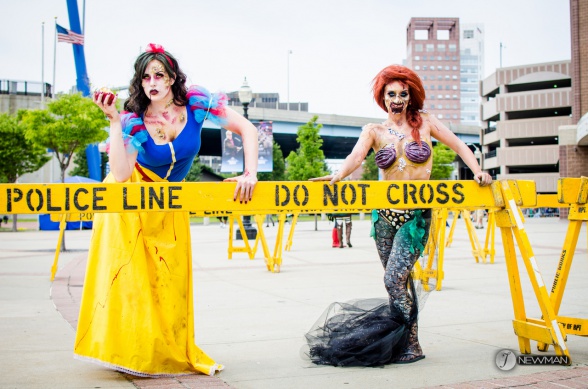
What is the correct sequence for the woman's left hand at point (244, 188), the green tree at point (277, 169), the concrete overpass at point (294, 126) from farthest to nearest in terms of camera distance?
1. the green tree at point (277, 169)
2. the concrete overpass at point (294, 126)
3. the woman's left hand at point (244, 188)

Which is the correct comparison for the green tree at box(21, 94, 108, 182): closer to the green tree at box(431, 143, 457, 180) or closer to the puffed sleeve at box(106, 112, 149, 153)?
the puffed sleeve at box(106, 112, 149, 153)

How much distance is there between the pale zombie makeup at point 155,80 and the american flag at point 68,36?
36555 millimetres

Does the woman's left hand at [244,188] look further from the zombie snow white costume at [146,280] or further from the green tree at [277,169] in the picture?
the green tree at [277,169]

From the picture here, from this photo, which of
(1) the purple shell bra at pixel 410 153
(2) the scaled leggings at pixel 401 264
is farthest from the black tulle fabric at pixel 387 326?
(1) the purple shell bra at pixel 410 153

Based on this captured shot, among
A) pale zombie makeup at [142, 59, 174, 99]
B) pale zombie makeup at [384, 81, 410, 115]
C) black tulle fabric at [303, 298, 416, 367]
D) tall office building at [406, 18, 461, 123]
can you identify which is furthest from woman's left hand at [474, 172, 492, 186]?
tall office building at [406, 18, 461, 123]

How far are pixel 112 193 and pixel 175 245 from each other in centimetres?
75

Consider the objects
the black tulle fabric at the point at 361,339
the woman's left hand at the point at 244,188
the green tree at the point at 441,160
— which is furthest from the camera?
the green tree at the point at 441,160

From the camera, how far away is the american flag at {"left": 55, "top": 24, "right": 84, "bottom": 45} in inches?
1481

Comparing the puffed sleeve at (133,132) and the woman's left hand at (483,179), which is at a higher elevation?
the puffed sleeve at (133,132)

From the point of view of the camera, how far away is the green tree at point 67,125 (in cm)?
2083

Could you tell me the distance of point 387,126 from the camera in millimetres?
4746

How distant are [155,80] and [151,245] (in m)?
1.02

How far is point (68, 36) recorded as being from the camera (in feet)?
124

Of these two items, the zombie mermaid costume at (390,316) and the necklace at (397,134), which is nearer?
the zombie mermaid costume at (390,316)
